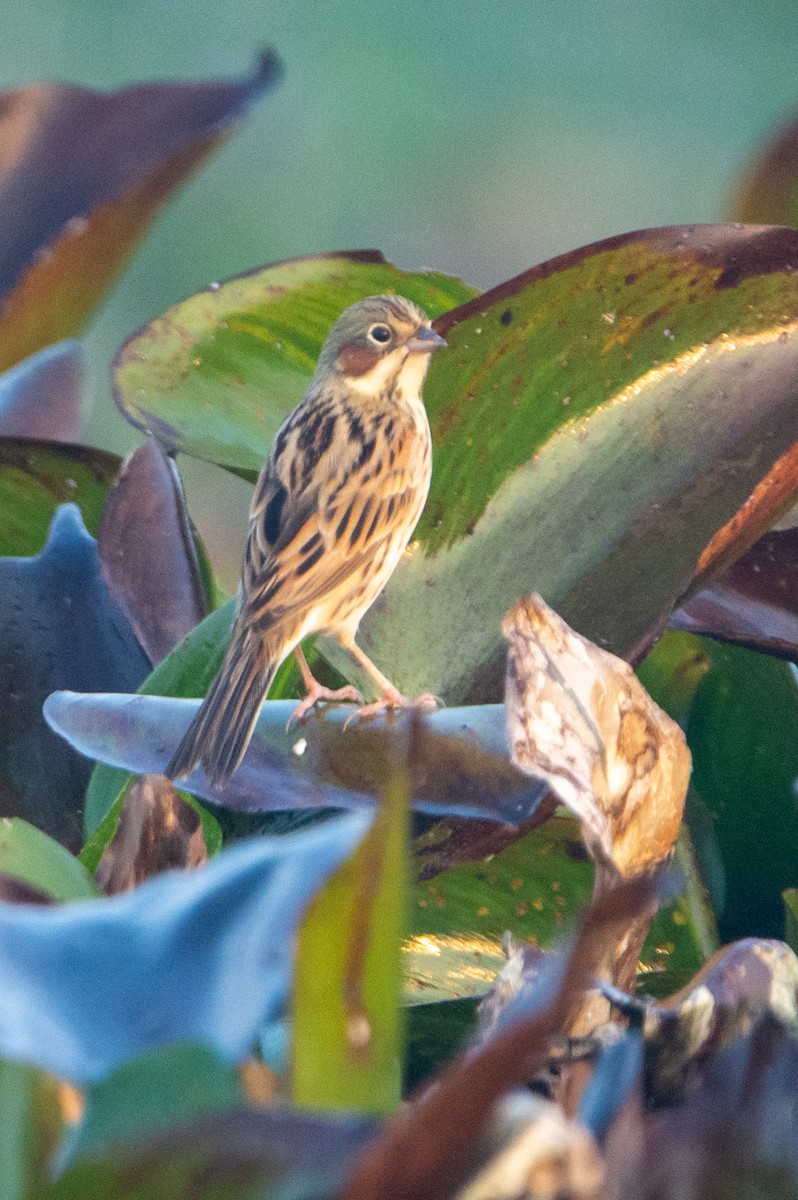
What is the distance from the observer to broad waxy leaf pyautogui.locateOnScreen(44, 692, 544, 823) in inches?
13.2

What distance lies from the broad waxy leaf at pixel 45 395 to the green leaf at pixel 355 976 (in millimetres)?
451

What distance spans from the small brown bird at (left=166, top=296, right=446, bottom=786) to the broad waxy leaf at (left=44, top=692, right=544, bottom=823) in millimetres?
45

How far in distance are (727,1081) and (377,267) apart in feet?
1.46

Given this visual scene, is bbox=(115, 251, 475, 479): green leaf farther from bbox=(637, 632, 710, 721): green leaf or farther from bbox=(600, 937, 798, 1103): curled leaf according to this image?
bbox=(600, 937, 798, 1103): curled leaf

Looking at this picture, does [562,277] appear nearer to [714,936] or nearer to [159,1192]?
[714,936]

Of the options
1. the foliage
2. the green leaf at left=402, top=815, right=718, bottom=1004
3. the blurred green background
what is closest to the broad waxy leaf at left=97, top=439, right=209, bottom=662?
the foliage

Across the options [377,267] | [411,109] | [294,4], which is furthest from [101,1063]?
[294,4]

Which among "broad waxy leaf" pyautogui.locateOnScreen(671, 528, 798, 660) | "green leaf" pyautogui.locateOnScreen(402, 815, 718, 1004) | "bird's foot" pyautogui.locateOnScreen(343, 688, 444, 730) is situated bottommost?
"green leaf" pyautogui.locateOnScreen(402, 815, 718, 1004)

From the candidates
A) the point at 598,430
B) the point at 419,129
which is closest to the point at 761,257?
the point at 598,430

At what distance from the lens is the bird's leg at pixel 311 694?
406 millimetres

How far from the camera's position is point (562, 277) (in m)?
0.47

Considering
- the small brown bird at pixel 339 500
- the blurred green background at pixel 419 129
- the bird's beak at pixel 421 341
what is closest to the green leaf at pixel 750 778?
the small brown bird at pixel 339 500

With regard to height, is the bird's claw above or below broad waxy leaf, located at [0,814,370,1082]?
below

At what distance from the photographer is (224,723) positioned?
38 centimetres
